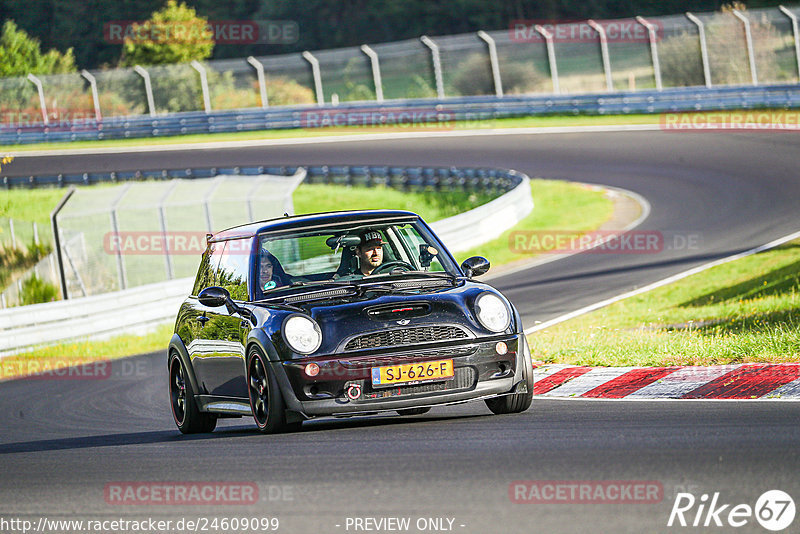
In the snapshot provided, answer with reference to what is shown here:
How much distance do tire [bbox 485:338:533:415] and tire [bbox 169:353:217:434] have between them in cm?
232

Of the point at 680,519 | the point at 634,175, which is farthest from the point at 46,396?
the point at 634,175

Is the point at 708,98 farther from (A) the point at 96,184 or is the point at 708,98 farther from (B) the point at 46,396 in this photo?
(B) the point at 46,396

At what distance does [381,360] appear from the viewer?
24.9ft

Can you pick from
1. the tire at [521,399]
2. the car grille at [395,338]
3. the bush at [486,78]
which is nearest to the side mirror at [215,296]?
the car grille at [395,338]

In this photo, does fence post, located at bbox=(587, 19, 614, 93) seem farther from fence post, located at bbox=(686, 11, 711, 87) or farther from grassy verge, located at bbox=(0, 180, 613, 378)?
grassy verge, located at bbox=(0, 180, 613, 378)

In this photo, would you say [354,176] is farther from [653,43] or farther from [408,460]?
[408,460]

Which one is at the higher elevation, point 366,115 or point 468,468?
point 468,468

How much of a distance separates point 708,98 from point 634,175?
795 centimetres

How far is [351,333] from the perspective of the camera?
762cm

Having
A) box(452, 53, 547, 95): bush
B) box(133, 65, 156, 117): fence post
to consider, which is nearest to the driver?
box(452, 53, 547, 95): bush

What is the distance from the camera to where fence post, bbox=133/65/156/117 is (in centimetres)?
4834

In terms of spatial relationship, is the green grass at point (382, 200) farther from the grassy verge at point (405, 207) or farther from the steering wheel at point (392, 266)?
the steering wheel at point (392, 266)

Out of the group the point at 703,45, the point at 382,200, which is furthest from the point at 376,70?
the point at 382,200

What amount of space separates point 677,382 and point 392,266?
222 cm
